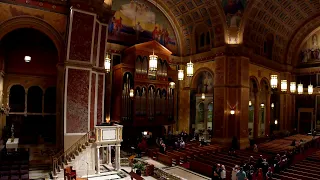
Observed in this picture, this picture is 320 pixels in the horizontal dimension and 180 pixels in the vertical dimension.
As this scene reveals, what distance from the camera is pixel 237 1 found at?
66.1 feet

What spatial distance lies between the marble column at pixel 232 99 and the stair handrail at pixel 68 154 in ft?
38.4

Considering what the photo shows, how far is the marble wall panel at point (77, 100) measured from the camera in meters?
13.5

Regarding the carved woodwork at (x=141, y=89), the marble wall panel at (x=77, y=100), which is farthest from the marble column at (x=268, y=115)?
the marble wall panel at (x=77, y=100)

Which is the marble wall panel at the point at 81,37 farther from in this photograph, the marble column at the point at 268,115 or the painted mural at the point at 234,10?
the marble column at the point at 268,115

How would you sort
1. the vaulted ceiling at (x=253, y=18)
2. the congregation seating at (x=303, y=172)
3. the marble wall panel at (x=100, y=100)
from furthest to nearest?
the vaulted ceiling at (x=253, y=18) < the marble wall panel at (x=100, y=100) < the congregation seating at (x=303, y=172)

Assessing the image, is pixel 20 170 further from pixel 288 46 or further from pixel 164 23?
pixel 288 46

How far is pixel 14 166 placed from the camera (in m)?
11.9

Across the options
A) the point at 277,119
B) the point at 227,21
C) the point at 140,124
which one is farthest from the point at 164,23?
the point at 277,119

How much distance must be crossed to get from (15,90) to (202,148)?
45.7 ft

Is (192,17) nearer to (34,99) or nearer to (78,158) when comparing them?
(34,99)

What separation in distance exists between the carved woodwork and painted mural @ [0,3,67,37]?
19.2 feet

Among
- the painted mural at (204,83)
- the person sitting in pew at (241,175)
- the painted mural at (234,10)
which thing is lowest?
the person sitting in pew at (241,175)

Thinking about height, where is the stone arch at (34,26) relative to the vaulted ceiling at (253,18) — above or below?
below

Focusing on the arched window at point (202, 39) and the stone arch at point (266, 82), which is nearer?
the arched window at point (202, 39)
